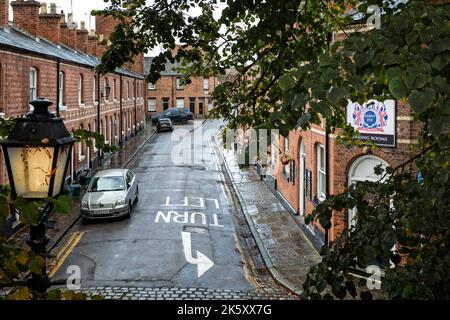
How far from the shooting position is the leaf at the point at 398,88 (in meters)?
2.36

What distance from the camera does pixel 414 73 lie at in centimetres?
235

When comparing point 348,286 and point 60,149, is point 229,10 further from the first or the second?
point 348,286

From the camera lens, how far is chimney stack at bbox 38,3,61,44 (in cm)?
2677

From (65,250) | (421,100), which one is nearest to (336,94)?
(421,100)

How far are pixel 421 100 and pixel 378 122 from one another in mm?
10783

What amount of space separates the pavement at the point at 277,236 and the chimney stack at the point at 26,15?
13.5 m

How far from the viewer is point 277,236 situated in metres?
16.4

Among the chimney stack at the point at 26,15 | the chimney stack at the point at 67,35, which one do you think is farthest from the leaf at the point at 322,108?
the chimney stack at the point at 67,35

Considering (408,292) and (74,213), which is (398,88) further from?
(74,213)

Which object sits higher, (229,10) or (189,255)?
(229,10)

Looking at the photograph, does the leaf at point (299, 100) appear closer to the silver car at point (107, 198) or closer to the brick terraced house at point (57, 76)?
the brick terraced house at point (57, 76)
